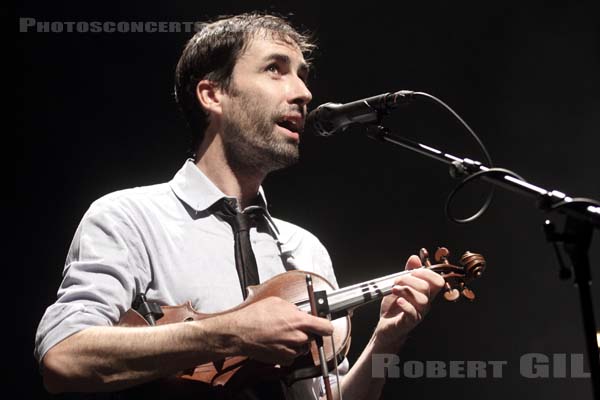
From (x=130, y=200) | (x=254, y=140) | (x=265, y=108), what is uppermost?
(x=265, y=108)

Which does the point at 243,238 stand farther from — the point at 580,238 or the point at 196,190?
the point at 580,238

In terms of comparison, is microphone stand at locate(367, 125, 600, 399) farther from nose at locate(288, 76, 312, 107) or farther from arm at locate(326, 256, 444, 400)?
nose at locate(288, 76, 312, 107)

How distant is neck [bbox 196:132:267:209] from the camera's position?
2426mm

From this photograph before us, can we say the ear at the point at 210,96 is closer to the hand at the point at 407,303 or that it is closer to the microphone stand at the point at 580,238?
the hand at the point at 407,303

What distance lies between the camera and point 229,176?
2434mm

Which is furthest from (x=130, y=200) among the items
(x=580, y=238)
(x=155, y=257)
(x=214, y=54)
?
(x=580, y=238)

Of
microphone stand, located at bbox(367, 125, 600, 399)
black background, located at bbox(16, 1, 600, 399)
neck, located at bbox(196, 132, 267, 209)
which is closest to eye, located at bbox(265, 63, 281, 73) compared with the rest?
neck, located at bbox(196, 132, 267, 209)

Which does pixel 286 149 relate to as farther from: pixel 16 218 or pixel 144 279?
pixel 16 218

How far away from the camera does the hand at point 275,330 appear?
1778 mm

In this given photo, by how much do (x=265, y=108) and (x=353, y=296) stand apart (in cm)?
75

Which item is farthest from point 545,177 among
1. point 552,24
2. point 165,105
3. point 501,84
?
point 165,105

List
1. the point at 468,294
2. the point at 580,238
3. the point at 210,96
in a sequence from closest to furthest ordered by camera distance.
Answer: the point at 580,238
the point at 468,294
the point at 210,96

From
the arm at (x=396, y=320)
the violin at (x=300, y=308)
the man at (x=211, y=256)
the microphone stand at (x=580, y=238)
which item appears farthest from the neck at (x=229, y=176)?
the microphone stand at (x=580, y=238)

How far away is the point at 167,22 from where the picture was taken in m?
3.05
